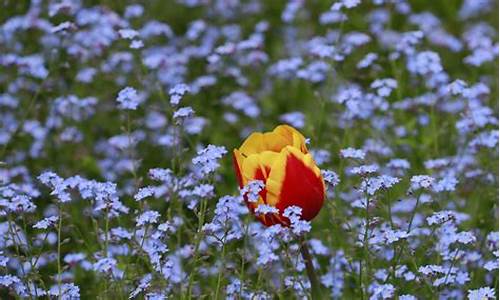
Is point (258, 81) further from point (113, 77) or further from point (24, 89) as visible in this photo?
point (24, 89)

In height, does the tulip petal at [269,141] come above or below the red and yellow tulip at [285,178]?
above

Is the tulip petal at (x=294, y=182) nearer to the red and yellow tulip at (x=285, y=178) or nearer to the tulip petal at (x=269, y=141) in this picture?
the red and yellow tulip at (x=285, y=178)

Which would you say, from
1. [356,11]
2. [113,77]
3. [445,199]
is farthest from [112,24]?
[445,199]

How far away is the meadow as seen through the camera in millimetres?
2834

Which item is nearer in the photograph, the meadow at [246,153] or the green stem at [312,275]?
the green stem at [312,275]

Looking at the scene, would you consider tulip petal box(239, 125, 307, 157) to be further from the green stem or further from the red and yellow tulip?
the green stem

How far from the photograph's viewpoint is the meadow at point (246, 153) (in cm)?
283

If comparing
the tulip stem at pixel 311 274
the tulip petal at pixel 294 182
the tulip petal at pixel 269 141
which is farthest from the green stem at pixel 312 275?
the tulip petal at pixel 269 141

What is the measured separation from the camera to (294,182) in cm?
260

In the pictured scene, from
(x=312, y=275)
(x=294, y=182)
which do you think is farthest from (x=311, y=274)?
(x=294, y=182)

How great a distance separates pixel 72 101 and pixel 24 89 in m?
0.32

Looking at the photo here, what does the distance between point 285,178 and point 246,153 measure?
0.18 meters

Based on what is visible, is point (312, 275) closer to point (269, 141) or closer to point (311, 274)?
point (311, 274)

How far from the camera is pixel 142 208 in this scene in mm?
2930
